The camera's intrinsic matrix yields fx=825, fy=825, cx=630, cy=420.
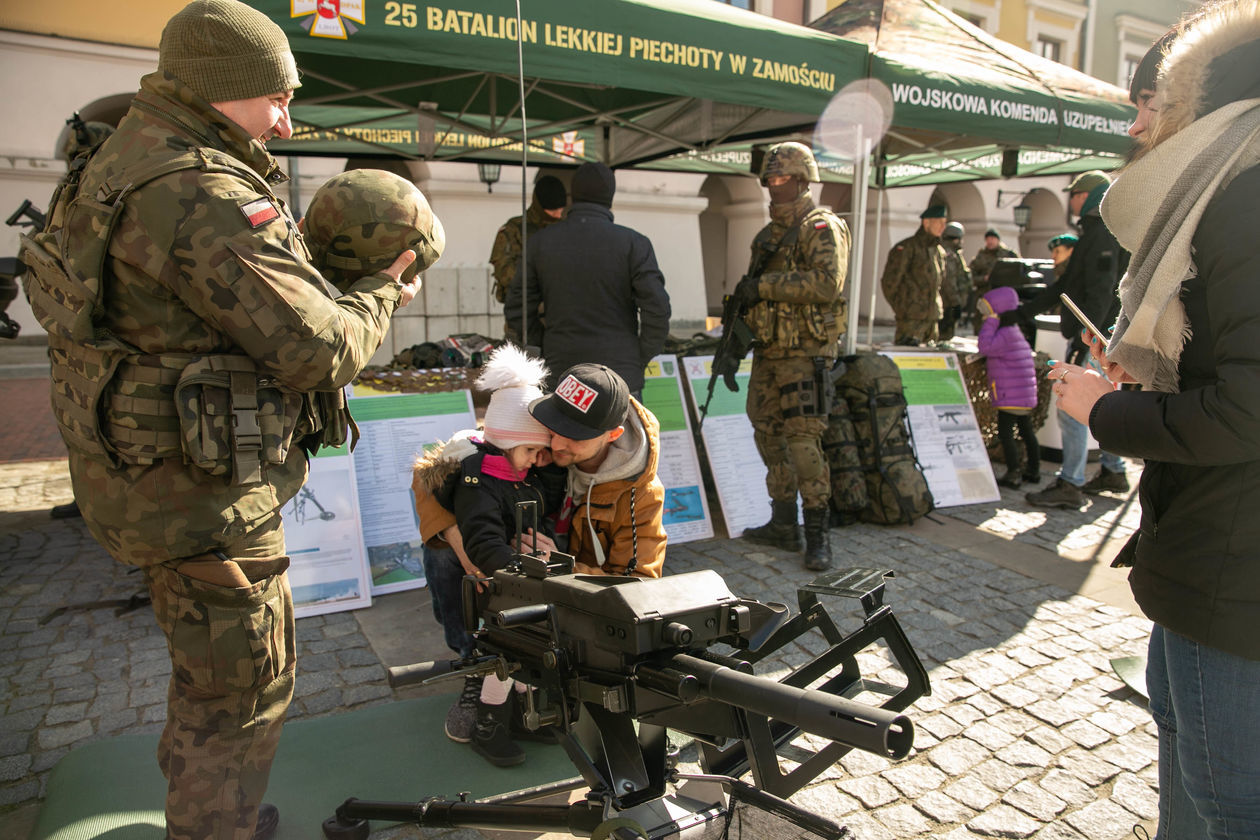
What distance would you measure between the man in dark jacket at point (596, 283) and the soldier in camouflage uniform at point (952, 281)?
7.60 metres

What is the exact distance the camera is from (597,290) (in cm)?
419

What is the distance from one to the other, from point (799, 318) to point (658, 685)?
3338 mm

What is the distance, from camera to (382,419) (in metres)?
4.31

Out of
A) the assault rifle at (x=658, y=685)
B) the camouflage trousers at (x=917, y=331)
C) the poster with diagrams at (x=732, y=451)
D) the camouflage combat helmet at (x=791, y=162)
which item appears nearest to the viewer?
the assault rifle at (x=658, y=685)

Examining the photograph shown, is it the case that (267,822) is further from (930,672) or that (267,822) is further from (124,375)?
(930,672)

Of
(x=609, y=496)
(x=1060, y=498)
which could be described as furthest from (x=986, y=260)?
(x=609, y=496)

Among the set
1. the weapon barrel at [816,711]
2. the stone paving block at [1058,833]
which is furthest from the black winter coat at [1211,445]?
the stone paving block at [1058,833]

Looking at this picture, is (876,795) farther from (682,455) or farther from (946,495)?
(946,495)

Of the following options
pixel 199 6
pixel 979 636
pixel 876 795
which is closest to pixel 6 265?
pixel 199 6

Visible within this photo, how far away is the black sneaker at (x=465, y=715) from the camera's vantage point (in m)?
2.75

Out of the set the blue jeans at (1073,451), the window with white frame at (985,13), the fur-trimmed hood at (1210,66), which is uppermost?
the window with white frame at (985,13)

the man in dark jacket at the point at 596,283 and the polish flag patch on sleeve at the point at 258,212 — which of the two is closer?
the polish flag patch on sleeve at the point at 258,212

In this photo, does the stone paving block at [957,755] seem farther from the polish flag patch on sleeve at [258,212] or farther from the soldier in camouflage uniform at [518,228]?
the soldier in camouflage uniform at [518,228]

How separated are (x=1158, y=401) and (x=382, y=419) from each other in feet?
11.7
